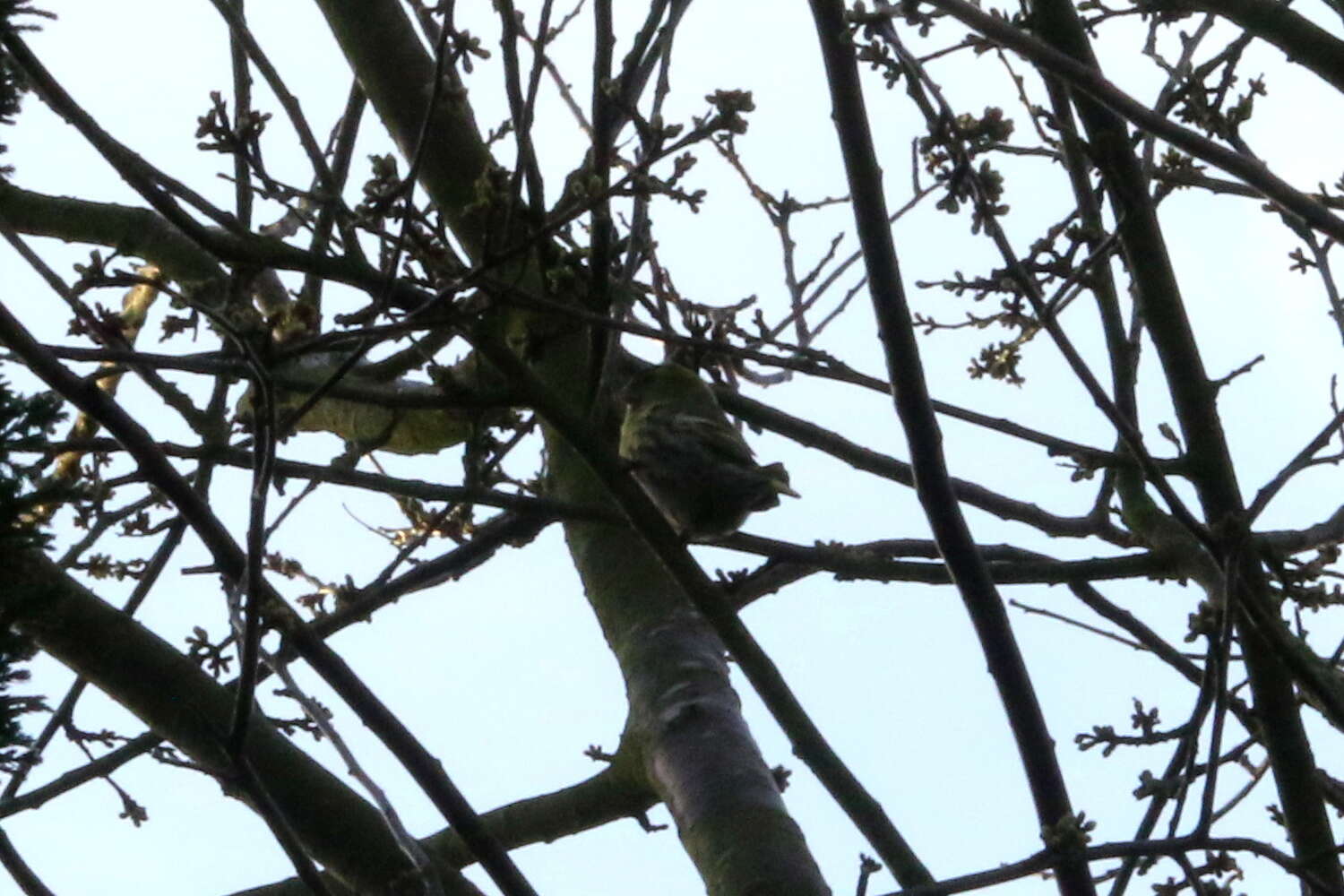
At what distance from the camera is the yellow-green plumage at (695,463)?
14.4 feet

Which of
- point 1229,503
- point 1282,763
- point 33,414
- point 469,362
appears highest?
point 469,362

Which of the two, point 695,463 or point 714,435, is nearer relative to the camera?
point 695,463

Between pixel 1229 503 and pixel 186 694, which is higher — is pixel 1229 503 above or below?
above

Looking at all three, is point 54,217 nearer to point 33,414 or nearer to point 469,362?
point 469,362

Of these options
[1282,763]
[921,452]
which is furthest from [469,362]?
[1282,763]

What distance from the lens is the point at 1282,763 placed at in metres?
3.48

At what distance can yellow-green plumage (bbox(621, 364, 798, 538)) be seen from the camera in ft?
14.4

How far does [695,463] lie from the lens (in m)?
4.39

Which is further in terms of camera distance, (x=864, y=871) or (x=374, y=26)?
(x=374, y=26)

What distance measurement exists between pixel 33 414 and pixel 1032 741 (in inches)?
67.6

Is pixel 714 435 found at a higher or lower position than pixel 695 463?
higher

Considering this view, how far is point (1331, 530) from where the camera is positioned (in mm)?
3877

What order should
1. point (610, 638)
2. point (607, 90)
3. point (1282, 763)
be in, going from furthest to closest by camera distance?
1. point (610, 638)
2. point (1282, 763)
3. point (607, 90)

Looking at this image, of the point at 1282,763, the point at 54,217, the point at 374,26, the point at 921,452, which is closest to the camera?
the point at 921,452
